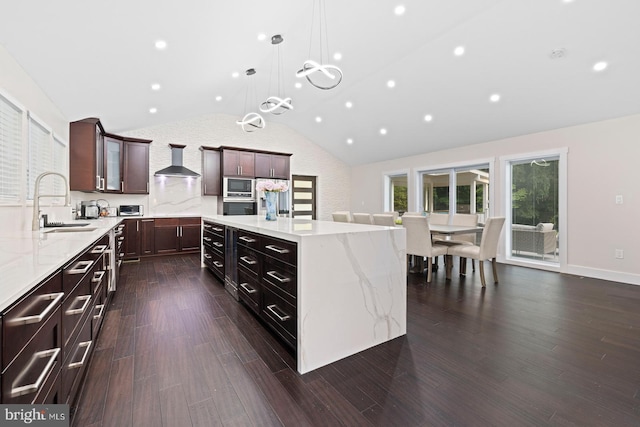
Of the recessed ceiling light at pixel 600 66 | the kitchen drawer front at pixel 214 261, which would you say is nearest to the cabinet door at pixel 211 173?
the kitchen drawer front at pixel 214 261

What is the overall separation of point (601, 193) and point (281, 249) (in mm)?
4942

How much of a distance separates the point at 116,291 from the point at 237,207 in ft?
11.1

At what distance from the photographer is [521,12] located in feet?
10.6

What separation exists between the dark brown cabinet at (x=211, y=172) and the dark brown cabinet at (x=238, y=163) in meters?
0.25

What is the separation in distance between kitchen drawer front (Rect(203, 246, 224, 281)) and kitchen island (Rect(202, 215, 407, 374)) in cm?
161

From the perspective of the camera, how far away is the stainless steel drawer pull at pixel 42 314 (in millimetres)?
843

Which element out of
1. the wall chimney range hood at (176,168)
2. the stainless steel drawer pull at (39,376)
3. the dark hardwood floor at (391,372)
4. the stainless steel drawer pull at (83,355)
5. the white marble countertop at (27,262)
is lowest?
the dark hardwood floor at (391,372)

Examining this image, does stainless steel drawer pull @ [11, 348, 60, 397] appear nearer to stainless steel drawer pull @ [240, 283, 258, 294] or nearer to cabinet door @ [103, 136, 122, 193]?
stainless steel drawer pull @ [240, 283, 258, 294]

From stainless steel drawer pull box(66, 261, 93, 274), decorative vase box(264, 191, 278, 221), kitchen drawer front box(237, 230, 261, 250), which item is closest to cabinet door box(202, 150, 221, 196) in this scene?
decorative vase box(264, 191, 278, 221)

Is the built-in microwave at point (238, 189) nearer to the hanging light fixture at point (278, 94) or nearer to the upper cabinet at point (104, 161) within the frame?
the upper cabinet at point (104, 161)

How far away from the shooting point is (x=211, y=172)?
6676 millimetres

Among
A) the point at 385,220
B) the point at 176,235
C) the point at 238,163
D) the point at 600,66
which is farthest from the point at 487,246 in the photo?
the point at 176,235

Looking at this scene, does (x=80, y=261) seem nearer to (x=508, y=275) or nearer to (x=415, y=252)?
(x=415, y=252)

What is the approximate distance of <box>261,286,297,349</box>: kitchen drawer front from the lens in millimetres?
1968
